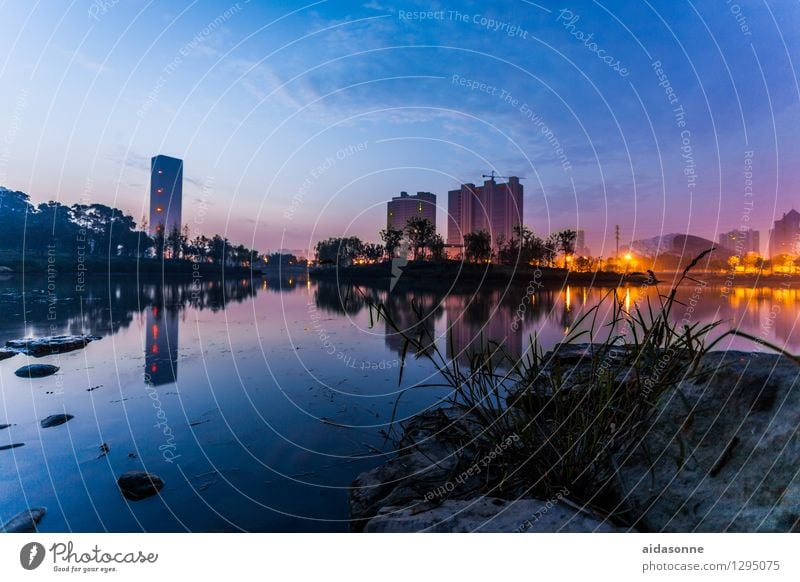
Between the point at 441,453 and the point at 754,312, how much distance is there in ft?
58.7

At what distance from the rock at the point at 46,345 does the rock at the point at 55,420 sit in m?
4.07

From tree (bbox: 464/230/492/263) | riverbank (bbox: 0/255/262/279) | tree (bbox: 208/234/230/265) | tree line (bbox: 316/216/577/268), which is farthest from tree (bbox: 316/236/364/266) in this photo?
tree (bbox: 208/234/230/265)

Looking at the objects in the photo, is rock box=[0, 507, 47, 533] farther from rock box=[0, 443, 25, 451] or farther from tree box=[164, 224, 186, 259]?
tree box=[164, 224, 186, 259]

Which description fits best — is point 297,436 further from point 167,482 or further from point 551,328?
point 551,328

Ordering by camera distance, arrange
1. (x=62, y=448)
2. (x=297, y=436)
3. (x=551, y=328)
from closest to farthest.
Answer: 1. (x=62, y=448)
2. (x=297, y=436)
3. (x=551, y=328)

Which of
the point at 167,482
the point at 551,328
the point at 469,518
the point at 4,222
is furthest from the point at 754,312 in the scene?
the point at 4,222

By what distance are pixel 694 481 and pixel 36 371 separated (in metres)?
8.25

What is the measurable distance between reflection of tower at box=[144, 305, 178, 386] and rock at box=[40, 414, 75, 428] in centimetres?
140

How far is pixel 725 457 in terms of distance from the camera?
5.94 ft

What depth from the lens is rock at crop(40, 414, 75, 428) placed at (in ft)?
13.2

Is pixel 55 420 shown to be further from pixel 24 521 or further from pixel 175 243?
pixel 175 243

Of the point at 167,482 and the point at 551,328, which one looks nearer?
the point at 167,482
